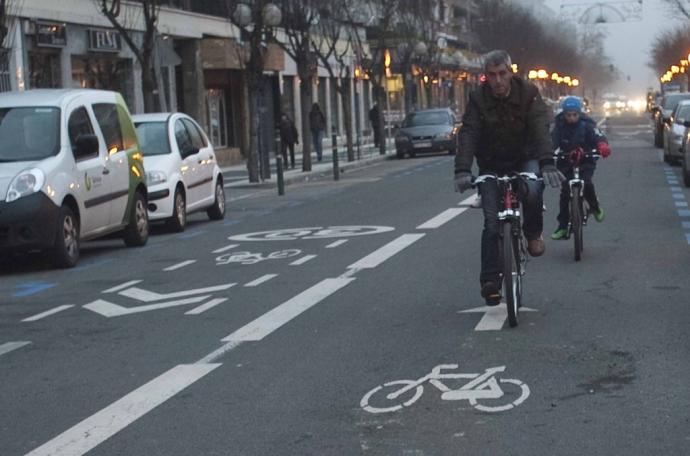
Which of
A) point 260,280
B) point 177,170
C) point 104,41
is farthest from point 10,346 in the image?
point 104,41

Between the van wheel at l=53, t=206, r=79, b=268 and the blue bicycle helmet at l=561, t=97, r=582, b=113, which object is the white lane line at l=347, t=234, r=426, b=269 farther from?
the van wheel at l=53, t=206, r=79, b=268

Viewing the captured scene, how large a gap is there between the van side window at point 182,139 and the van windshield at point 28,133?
435 cm

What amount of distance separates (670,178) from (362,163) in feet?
58.1

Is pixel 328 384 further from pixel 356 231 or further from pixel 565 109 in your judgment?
pixel 356 231

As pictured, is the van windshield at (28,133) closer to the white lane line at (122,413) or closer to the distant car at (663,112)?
the white lane line at (122,413)

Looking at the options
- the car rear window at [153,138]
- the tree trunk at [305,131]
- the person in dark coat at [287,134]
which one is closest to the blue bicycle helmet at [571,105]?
the car rear window at [153,138]

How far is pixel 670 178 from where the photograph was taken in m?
27.6

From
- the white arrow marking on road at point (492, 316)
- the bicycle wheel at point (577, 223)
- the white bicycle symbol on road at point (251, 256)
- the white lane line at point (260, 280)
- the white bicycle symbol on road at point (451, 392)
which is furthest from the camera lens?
the white bicycle symbol on road at point (251, 256)

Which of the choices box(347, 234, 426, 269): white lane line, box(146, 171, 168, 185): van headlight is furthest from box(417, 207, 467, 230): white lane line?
box(146, 171, 168, 185): van headlight

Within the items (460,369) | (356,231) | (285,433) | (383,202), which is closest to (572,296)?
(460,369)

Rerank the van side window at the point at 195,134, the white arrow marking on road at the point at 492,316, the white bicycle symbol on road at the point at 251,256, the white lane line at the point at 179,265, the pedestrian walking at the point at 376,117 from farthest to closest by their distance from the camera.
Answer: the pedestrian walking at the point at 376,117 < the van side window at the point at 195,134 < the white bicycle symbol on road at the point at 251,256 < the white lane line at the point at 179,265 < the white arrow marking on road at the point at 492,316

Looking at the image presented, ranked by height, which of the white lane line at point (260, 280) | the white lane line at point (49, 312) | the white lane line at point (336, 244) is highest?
the white lane line at point (49, 312)

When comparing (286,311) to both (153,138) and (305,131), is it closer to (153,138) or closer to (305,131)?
(153,138)

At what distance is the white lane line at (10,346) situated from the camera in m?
9.57
